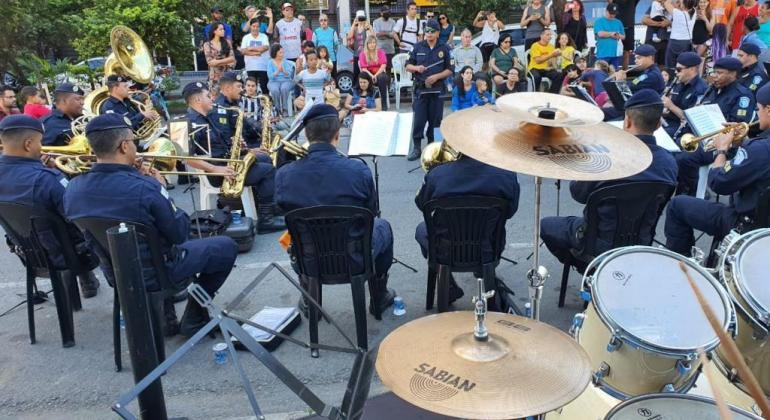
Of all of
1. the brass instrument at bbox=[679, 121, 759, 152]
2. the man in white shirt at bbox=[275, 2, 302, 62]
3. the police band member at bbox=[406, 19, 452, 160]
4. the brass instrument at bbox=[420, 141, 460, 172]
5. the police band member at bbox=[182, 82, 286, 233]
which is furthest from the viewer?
the man in white shirt at bbox=[275, 2, 302, 62]

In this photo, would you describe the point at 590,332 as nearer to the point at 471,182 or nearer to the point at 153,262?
the point at 471,182

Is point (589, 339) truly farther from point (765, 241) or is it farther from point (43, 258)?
point (43, 258)

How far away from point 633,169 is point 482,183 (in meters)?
1.23

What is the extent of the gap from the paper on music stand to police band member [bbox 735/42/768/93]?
4448mm

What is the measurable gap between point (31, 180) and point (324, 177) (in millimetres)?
2051

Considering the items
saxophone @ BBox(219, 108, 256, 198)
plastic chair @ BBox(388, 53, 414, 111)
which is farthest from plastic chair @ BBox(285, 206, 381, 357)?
plastic chair @ BBox(388, 53, 414, 111)

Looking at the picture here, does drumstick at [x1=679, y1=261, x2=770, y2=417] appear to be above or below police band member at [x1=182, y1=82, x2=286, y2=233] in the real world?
above

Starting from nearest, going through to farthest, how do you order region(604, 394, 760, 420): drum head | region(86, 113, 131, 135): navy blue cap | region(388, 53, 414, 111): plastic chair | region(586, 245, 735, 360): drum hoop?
region(604, 394, 760, 420): drum head, region(586, 245, 735, 360): drum hoop, region(86, 113, 131, 135): navy blue cap, region(388, 53, 414, 111): plastic chair

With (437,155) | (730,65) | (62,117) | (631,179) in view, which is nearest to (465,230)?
(437,155)

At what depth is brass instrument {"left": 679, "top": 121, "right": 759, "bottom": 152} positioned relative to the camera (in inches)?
183

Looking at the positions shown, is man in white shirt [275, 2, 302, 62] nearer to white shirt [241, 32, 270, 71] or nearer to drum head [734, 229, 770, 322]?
white shirt [241, 32, 270, 71]

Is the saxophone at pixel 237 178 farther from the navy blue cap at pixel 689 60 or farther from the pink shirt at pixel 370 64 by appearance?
the pink shirt at pixel 370 64

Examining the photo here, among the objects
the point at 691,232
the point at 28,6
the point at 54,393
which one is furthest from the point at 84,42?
the point at 691,232

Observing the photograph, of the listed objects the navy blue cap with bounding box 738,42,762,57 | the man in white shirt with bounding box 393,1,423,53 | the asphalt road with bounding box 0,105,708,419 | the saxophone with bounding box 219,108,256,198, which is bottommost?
the asphalt road with bounding box 0,105,708,419
